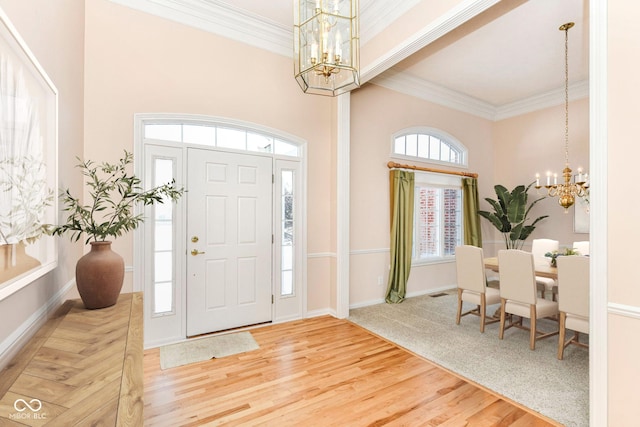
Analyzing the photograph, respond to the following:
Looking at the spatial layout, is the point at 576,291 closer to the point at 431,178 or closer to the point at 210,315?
the point at 431,178

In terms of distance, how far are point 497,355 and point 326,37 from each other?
3094 mm

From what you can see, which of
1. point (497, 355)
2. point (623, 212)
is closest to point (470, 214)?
point (497, 355)

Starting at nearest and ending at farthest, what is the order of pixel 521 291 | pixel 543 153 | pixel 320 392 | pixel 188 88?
pixel 320 392
pixel 521 291
pixel 188 88
pixel 543 153

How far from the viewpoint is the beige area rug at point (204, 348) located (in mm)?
2757

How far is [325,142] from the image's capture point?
405 centimetres

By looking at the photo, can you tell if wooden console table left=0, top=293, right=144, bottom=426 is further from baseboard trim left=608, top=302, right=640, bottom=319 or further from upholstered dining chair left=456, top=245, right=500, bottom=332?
upholstered dining chair left=456, top=245, right=500, bottom=332

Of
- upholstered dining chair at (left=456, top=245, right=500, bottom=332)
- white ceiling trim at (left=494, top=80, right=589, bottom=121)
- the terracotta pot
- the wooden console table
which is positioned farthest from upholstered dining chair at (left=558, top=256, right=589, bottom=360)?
white ceiling trim at (left=494, top=80, right=589, bottom=121)

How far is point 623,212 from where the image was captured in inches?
61.2

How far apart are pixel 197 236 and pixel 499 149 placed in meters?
5.71

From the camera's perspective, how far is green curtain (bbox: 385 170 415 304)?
4.60 meters

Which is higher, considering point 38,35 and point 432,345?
point 38,35

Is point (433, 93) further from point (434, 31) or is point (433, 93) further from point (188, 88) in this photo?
point (188, 88)

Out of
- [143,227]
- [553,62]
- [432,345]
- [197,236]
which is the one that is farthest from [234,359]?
[553,62]

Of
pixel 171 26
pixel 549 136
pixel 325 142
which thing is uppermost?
pixel 171 26
